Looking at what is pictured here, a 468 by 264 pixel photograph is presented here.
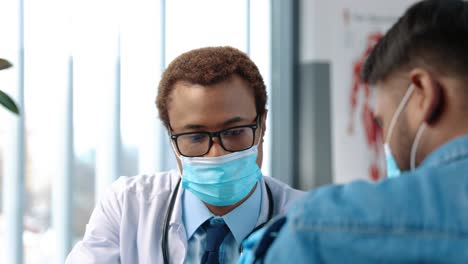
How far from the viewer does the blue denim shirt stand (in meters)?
0.60

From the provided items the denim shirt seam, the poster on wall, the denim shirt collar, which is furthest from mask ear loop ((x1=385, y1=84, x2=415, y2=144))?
the poster on wall

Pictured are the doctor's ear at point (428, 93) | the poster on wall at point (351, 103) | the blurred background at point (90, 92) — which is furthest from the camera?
the poster on wall at point (351, 103)

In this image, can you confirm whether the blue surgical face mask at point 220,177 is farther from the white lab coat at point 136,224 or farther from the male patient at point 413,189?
the male patient at point 413,189

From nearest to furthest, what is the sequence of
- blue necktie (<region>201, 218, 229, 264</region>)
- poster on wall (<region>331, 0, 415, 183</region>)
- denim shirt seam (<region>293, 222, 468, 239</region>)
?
denim shirt seam (<region>293, 222, 468, 239</region>), blue necktie (<region>201, 218, 229, 264</region>), poster on wall (<region>331, 0, 415, 183</region>)

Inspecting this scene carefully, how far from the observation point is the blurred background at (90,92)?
2.02 metres

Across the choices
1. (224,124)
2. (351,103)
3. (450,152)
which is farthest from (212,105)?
(351,103)

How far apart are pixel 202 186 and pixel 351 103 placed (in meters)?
1.69

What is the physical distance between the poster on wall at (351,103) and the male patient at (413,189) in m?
2.19

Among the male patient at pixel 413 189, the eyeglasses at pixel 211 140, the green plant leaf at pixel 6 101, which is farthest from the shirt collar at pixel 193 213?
the male patient at pixel 413 189

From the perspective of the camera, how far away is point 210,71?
58.1 inches

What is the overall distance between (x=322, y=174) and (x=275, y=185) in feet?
4.43

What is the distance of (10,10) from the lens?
199cm

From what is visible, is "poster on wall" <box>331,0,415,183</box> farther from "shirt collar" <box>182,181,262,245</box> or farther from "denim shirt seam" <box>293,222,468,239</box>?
"denim shirt seam" <box>293,222,468,239</box>

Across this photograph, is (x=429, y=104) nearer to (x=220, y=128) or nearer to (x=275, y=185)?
(x=220, y=128)
